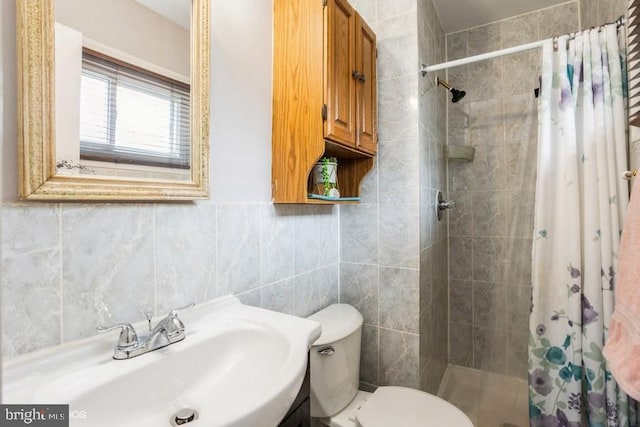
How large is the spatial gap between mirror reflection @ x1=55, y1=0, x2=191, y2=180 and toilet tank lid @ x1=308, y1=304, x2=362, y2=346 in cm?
84

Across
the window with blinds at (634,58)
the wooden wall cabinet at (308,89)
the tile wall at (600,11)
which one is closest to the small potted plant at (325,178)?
the wooden wall cabinet at (308,89)

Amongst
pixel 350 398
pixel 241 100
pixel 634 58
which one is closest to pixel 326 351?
pixel 350 398

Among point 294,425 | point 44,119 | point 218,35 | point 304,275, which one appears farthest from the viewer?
point 304,275

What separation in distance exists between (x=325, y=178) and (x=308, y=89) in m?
0.39

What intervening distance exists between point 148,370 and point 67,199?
434 mm

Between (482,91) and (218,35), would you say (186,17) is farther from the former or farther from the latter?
(482,91)

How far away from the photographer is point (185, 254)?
0.95 metres

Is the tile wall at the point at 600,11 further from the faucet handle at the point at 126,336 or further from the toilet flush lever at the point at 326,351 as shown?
the faucet handle at the point at 126,336

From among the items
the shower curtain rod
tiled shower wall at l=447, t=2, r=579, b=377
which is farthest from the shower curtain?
tiled shower wall at l=447, t=2, r=579, b=377

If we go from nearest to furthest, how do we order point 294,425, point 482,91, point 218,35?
point 294,425, point 218,35, point 482,91

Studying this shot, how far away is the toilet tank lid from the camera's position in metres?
1.28

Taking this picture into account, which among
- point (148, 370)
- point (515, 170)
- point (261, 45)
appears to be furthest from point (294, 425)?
point (515, 170)

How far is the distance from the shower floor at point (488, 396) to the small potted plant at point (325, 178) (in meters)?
1.50

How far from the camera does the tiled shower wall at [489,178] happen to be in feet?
6.34
